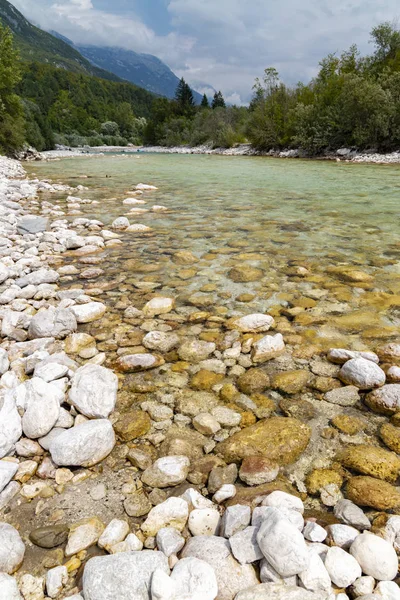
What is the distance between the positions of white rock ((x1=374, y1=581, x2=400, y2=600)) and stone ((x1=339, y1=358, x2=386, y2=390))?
1.25 metres

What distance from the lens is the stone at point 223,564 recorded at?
121cm

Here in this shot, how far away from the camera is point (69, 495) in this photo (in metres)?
1.66

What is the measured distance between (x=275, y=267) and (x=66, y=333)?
2725 mm

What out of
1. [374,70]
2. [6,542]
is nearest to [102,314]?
[6,542]

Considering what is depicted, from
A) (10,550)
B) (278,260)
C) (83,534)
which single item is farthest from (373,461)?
(278,260)

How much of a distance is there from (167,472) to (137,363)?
1000mm

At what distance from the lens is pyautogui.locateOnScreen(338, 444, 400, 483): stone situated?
1717mm

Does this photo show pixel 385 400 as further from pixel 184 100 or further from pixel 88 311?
pixel 184 100

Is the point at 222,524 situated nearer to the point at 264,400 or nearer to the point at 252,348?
the point at 264,400

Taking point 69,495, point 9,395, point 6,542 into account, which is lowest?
point 69,495

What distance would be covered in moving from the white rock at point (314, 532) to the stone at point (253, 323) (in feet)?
5.83

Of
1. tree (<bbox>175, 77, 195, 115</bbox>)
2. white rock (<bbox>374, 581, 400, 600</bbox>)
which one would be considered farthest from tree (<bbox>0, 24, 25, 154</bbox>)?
tree (<bbox>175, 77, 195, 115</bbox>)

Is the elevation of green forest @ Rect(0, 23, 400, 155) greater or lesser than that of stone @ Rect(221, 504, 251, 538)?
greater

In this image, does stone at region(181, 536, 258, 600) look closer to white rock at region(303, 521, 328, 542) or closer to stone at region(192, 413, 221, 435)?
white rock at region(303, 521, 328, 542)
